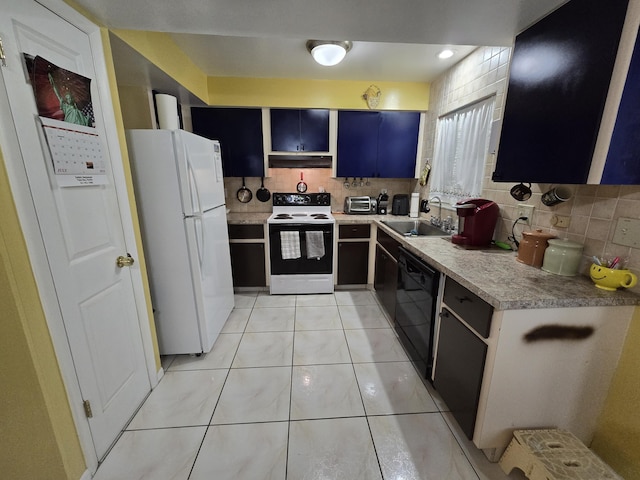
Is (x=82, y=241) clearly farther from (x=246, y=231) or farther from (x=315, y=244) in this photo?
(x=315, y=244)

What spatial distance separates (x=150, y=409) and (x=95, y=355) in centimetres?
57

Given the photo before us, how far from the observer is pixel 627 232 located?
45.1 inches

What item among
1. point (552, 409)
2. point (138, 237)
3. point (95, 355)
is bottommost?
point (552, 409)

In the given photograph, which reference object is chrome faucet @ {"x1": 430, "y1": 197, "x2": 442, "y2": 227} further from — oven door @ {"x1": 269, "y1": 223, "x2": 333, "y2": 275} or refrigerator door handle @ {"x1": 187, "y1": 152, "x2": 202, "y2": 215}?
refrigerator door handle @ {"x1": 187, "y1": 152, "x2": 202, "y2": 215}

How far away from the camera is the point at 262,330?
2.38 meters

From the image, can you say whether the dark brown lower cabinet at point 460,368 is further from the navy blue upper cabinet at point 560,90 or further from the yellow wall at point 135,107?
the yellow wall at point 135,107

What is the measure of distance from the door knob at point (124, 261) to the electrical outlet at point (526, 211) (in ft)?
7.87

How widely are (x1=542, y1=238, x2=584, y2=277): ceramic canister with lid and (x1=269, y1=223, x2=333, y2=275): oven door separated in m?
1.88

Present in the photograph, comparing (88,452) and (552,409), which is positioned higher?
(552,409)

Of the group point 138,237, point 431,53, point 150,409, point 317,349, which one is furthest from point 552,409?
point 431,53

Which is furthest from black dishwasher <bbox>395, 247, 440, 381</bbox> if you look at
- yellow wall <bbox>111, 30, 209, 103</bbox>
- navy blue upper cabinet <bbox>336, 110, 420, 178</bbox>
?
yellow wall <bbox>111, 30, 209, 103</bbox>

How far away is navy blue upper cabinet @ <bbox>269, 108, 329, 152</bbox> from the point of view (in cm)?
298

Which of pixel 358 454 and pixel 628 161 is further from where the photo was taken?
pixel 358 454

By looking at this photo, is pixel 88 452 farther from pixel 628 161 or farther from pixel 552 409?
pixel 628 161
